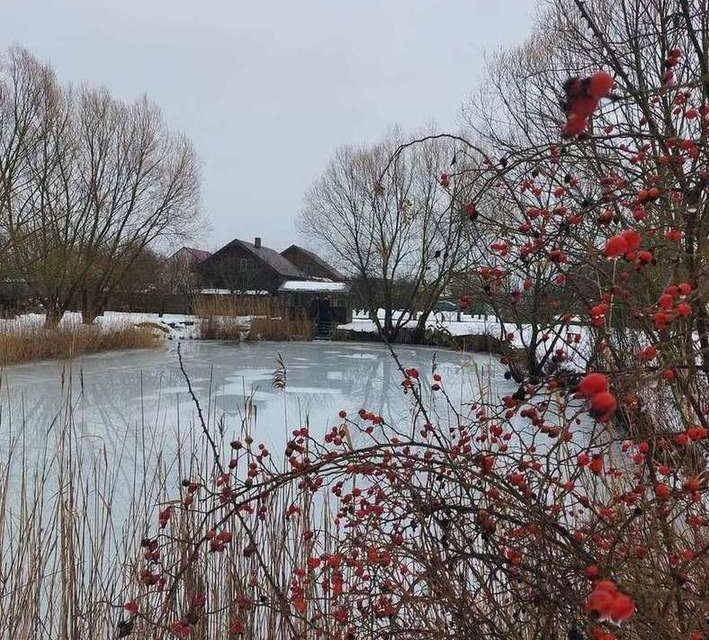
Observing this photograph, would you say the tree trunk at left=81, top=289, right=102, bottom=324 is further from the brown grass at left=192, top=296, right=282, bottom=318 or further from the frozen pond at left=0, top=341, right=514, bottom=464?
the frozen pond at left=0, top=341, right=514, bottom=464

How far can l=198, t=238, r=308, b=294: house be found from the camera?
2375 cm

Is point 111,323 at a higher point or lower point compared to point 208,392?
higher

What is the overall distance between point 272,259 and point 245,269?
14.8 ft

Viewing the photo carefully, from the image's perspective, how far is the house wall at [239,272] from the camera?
Answer: 23.7 metres

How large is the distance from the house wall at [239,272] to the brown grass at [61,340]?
39.8ft

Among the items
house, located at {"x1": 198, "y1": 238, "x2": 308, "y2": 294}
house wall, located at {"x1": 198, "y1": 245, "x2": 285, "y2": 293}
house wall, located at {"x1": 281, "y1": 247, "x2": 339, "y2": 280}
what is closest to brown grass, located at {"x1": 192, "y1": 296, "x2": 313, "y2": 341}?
house, located at {"x1": 198, "y1": 238, "x2": 308, "y2": 294}

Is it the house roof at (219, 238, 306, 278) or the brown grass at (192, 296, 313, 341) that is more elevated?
the house roof at (219, 238, 306, 278)

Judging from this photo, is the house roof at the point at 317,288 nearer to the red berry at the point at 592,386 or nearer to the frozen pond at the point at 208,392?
the frozen pond at the point at 208,392

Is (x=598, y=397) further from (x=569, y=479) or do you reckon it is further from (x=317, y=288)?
(x=317, y=288)

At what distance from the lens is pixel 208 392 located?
6.12m

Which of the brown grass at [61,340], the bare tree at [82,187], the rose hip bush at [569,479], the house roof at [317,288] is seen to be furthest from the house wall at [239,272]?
the rose hip bush at [569,479]

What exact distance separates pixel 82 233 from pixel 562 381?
14966 millimetres

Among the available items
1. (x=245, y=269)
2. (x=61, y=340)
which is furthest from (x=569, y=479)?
(x=245, y=269)

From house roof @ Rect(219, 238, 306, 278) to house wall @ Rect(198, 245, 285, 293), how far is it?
27 centimetres
